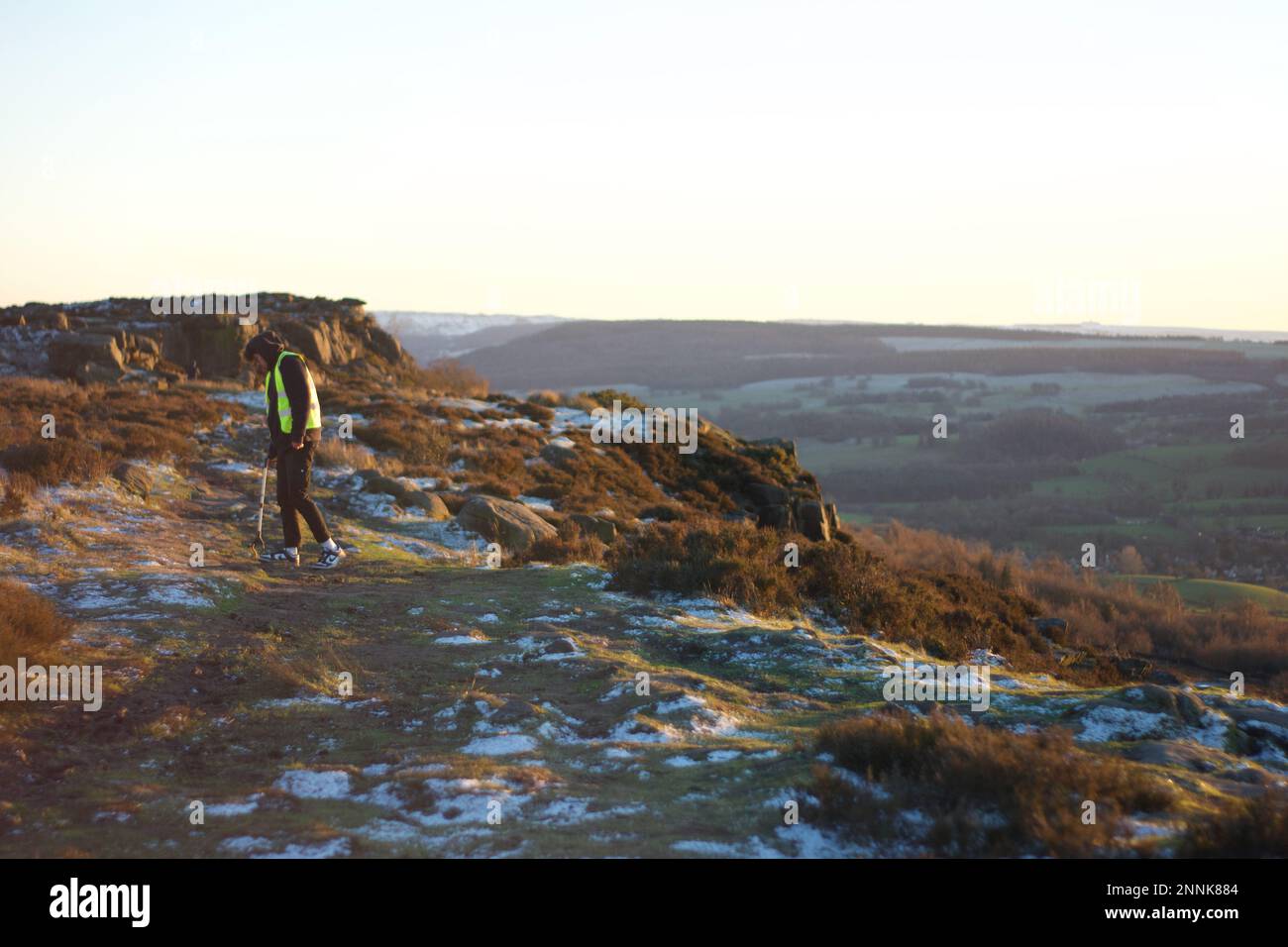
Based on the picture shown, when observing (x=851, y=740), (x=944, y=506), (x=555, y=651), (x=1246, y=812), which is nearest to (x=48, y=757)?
(x=555, y=651)

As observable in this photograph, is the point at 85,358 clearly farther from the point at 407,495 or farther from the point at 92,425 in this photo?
the point at 407,495

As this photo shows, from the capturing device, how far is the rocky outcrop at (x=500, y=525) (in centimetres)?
1427

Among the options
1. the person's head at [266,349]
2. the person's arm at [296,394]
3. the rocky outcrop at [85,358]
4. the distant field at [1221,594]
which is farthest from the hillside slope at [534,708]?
the distant field at [1221,594]

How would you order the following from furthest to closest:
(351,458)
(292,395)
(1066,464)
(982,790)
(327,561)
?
(1066,464)
(351,458)
(327,561)
(292,395)
(982,790)

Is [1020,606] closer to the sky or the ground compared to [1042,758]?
closer to the ground

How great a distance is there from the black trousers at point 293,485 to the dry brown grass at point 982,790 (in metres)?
7.02

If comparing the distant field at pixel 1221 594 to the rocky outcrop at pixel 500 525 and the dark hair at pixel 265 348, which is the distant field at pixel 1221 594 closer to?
the rocky outcrop at pixel 500 525

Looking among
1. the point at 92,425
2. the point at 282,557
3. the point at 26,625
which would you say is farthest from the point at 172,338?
the point at 26,625

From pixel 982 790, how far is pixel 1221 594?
98.1ft

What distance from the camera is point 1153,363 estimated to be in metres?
138

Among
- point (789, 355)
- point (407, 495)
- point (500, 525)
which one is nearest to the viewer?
point (500, 525)

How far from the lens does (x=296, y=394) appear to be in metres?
10.1
